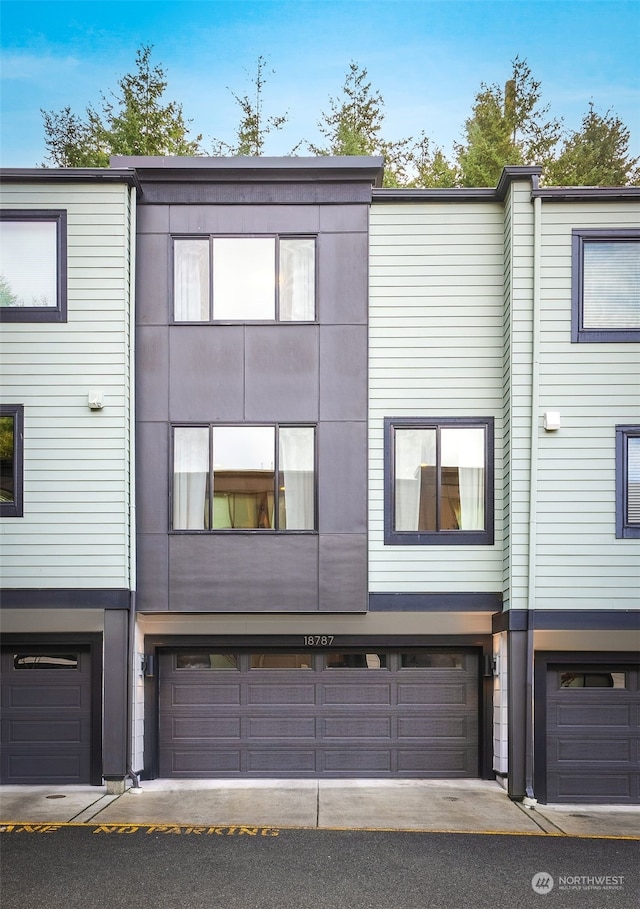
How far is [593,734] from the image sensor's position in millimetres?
9422

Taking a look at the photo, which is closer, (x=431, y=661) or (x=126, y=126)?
(x=431, y=661)

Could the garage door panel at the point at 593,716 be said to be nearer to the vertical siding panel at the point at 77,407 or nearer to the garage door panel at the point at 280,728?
the garage door panel at the point at 280,728

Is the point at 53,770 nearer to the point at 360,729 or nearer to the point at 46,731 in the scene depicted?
the point at 46,731

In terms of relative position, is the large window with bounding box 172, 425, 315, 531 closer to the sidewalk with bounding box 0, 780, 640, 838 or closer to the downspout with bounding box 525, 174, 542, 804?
the downspout with bounding box 525, 174, 542, 804

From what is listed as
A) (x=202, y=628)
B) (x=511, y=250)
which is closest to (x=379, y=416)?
(x=511, y=250)

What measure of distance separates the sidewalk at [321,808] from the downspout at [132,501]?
0.74 metres

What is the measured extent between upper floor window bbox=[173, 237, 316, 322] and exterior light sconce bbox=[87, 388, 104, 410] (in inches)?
56.3

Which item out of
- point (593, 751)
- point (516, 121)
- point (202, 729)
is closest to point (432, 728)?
point (593, 751)

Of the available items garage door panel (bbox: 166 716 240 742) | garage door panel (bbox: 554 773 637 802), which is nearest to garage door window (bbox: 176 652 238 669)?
→ garage door panel (bbox: 166 716 240 742)

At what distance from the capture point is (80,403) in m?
9.55

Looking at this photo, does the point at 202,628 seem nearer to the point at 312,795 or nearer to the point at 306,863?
the point at 312,795

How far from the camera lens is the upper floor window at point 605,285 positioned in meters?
9.52

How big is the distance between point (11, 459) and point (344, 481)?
4190 mm

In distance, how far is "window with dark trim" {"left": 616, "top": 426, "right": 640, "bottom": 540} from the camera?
938cm
